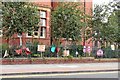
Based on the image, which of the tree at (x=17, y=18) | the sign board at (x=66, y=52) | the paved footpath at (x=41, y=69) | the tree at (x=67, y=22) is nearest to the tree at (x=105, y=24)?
the tree at (x=67, y=22)

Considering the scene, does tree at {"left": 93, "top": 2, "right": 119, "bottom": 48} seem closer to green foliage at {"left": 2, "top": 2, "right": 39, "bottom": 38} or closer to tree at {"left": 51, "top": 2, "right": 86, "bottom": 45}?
tree at {"left": 51, "top": 2, "right": 86, "bottom": 45}

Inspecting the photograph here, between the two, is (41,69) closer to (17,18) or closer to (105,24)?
(17,18)

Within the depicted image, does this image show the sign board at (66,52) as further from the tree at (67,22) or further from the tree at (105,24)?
the tree at (105,24)

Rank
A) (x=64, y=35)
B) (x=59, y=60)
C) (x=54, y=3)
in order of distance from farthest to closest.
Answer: (x=54, y=3) < (x=64, y=35) < (x=59, y=60)

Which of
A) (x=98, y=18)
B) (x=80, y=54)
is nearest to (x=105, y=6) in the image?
(x=98, y=18)

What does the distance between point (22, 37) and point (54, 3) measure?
23.9 ft

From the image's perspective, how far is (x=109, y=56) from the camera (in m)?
35.6

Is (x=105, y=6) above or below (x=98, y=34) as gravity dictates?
above

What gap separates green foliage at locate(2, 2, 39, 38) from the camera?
97.8 feet

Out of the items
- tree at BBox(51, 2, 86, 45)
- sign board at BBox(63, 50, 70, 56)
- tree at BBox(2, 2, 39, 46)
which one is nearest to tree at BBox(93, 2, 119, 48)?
tree at BBox(51, 2, 86, 45)

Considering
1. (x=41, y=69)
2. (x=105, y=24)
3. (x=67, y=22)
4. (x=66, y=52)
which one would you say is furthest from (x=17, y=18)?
(x=105, y=24)

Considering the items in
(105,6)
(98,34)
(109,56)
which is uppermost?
(105,6)

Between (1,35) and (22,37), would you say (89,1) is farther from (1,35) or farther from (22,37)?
(1,35)

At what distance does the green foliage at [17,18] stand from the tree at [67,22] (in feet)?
12.2
